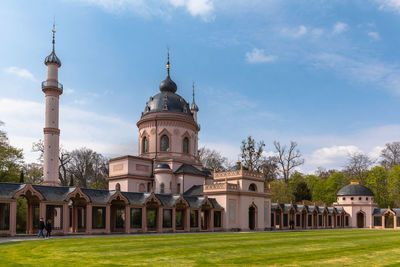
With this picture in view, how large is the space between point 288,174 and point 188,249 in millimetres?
69995

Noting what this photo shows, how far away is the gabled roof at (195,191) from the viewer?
53.3m

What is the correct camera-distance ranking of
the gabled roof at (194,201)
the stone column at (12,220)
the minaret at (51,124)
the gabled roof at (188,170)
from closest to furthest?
the stone column at (12,220) < the gabled roof at (194,201) < the minaret at (51,124) < the gabled roof at (188,170)

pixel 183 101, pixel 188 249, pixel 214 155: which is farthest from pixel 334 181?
pixel 188 249

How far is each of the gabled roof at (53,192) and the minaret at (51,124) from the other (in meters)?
12.2

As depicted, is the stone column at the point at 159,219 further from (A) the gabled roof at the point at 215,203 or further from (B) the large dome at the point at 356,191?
(B) the large dome at the point at 356,191

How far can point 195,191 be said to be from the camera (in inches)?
2140

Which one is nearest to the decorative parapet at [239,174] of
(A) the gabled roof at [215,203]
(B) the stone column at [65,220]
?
(A) the gabled roof at [215,203]

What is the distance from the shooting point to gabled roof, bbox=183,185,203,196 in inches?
2100

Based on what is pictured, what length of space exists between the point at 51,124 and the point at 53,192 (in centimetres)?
1491

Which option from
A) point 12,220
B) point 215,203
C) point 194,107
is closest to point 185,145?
point 194,107

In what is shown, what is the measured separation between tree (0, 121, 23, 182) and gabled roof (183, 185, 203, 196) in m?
22.0

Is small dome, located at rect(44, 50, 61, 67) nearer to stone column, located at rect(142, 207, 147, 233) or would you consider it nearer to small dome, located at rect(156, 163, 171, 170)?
small dome, located at rect(156, 163, 171, 170)

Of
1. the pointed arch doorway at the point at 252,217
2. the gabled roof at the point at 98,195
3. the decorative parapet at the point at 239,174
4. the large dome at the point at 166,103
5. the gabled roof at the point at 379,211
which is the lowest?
the gabled roof at the point at 379,211

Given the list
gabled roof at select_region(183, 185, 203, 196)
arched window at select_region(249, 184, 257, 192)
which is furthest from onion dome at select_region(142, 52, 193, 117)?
arched window at select_region(249, 184, 257, 192)
